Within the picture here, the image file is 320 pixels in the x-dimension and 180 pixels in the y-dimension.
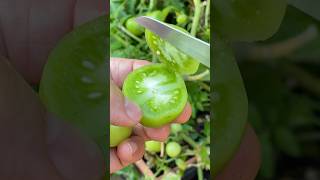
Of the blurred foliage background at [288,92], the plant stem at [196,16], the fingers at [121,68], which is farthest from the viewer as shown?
the plant stem at [196,16]

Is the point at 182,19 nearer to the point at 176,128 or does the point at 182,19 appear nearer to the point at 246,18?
the point at 176,128

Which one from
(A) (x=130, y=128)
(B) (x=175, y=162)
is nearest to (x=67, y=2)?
(A) (x=130, y=128)

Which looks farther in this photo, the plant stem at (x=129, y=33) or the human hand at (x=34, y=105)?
the plant stem at (x=129, y=33)

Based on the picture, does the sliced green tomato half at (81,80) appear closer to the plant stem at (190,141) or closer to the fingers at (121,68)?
the fingers at (121,68)

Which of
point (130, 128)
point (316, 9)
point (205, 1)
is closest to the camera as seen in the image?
point (316, 9)

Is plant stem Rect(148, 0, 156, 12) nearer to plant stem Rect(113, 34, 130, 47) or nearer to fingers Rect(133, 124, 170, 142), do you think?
plant stem Rect(113, 34, 130, 47)

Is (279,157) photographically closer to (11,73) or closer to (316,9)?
(316,9)

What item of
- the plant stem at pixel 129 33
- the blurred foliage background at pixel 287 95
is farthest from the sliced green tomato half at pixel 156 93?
the plant stem at pixel 129 33
